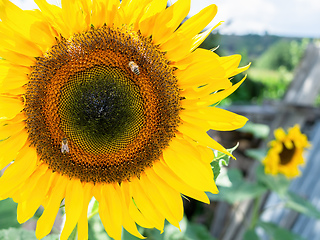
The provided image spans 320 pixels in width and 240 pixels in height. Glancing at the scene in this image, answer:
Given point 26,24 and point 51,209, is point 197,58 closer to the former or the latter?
point 26,24

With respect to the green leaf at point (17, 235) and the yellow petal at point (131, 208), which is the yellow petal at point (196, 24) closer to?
the yellow petal at point (131, 208)

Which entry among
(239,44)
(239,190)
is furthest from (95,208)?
(239,44)

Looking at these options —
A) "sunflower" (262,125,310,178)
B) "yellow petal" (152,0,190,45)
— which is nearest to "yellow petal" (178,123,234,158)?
"yellow petal" (152,0,190,45)

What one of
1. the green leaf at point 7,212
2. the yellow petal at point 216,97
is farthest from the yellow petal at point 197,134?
the green leaf at point 7,212

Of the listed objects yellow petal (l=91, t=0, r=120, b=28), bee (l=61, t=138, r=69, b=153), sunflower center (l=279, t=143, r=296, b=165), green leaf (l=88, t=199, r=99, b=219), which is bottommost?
sunflower center (l=279, t=143, r=296, b=165)

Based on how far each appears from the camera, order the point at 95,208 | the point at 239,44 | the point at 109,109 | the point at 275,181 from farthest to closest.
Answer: the point at 239,44
the point at 275,181
the point at 95,208
the point at 109,109

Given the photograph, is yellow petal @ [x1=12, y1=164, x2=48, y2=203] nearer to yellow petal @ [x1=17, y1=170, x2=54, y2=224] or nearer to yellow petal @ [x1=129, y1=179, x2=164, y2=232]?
yellow petal @ [x1=17, y1=170, x2=54, y2=224]
